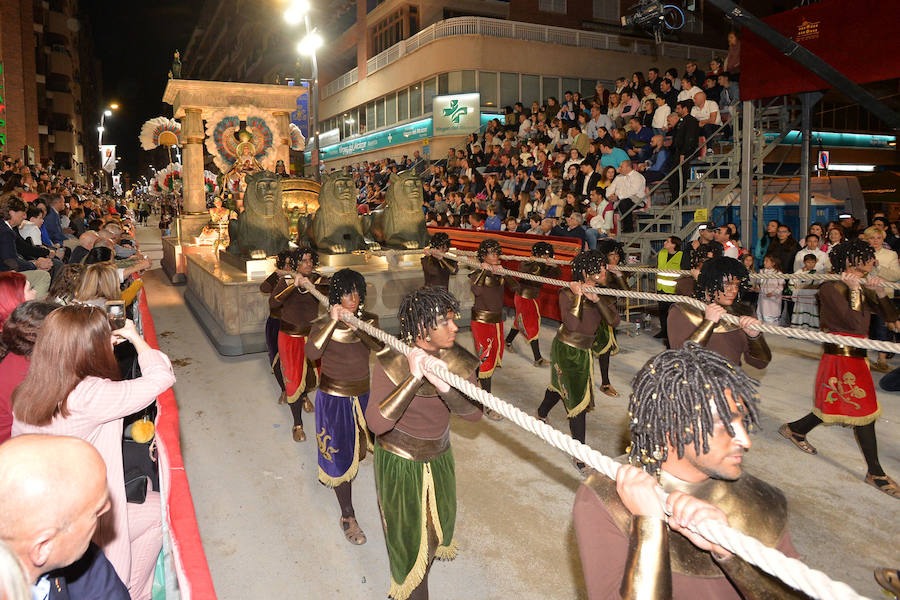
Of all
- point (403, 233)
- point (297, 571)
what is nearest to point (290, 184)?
point (403, 233)

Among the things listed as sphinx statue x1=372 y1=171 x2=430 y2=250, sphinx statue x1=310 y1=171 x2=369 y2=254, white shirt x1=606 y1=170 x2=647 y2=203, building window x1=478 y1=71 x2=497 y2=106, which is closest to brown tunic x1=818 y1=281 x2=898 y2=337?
sphinx statue x1=372 y1=171 x2=430 y2=250

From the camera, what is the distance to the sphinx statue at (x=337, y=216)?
29.8 ft

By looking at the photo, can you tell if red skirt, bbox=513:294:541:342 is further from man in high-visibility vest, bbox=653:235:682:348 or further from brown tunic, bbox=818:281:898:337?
brown tunic, bbox=818:281:898:337

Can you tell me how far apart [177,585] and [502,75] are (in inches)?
901

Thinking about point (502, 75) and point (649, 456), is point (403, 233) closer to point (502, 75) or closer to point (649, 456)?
point (649, 456)

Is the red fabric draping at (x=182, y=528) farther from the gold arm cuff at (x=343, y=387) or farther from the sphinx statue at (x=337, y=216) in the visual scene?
the sphinx statue at (x=337, y=216)

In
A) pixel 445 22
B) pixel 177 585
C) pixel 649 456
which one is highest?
pixel 445 22

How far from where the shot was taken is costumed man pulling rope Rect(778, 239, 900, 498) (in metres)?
4.14

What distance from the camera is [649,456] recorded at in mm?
1658

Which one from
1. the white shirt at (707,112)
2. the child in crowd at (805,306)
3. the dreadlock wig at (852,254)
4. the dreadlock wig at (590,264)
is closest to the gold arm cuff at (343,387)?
the dreadlock wig at (590,264)

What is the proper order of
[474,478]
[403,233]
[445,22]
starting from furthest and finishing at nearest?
1. [445,22]
2. [403,233]
3. [474,478]

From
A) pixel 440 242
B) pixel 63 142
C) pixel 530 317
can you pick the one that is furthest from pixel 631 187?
pixel 63 142

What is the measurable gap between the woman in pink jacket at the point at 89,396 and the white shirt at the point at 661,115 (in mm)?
10756

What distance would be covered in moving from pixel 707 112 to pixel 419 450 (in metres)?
10.1
